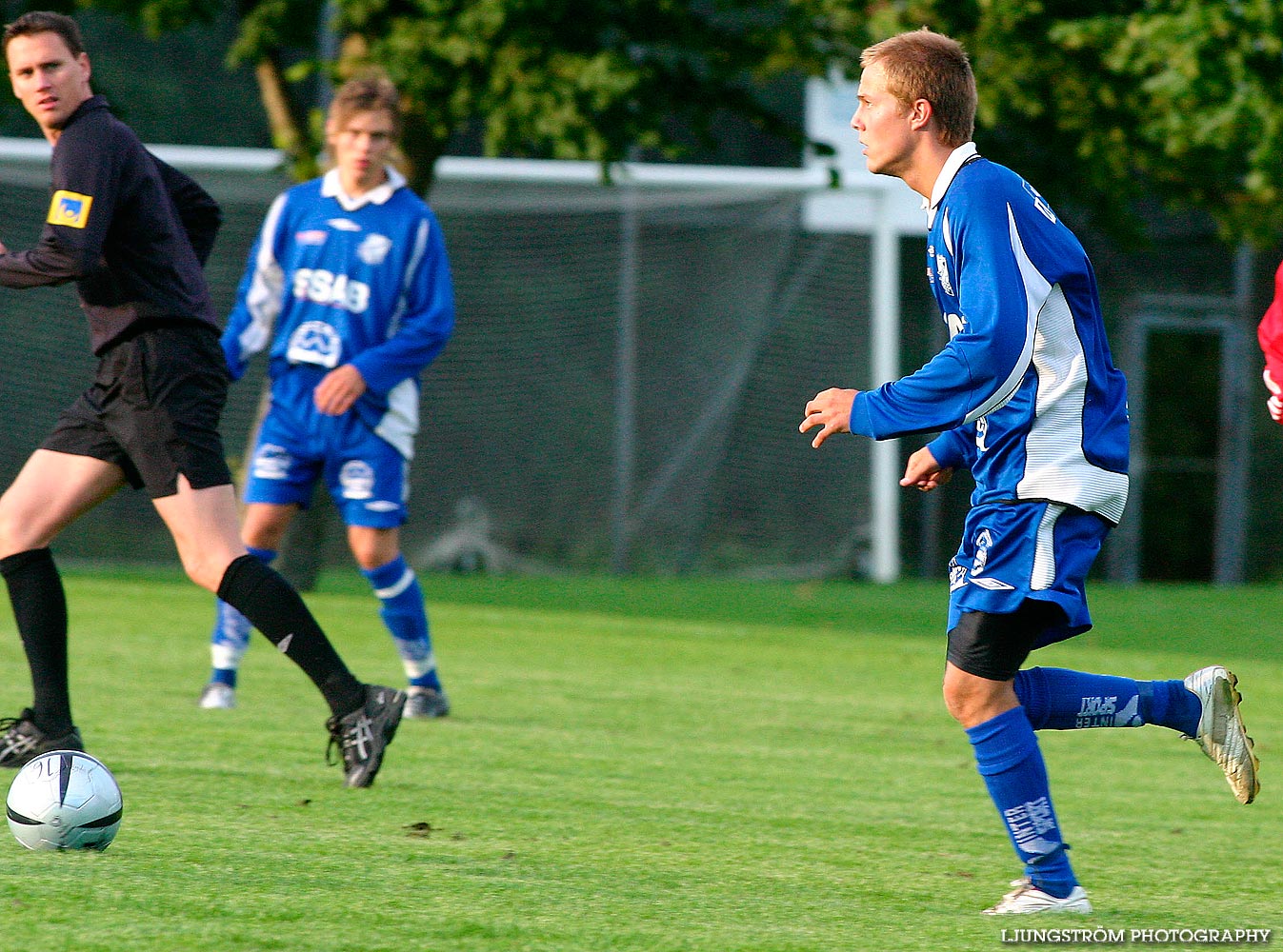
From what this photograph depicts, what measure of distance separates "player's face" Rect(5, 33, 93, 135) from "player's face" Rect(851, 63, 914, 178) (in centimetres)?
220

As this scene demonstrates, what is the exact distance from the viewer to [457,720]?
21.2 ft

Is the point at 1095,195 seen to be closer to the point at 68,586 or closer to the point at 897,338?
the point at 897,338

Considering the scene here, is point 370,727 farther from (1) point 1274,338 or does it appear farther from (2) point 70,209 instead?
(1) point 1274,338

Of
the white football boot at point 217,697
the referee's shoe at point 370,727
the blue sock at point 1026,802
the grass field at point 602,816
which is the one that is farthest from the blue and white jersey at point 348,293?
the blue sock at point 1026,802

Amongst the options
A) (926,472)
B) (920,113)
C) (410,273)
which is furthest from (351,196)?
(920,113)

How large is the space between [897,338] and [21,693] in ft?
43.8

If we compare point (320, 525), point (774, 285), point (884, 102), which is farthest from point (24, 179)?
point (884, 102)

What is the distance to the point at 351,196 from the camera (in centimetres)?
645

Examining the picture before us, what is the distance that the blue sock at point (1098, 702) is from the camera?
3684mm

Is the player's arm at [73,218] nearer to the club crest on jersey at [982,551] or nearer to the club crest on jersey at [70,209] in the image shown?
the club crest on jersey at [70,209]

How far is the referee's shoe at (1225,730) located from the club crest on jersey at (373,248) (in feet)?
11.7

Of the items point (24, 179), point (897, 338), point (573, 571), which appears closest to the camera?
point (24, 179)

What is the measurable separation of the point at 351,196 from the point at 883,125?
3.23m

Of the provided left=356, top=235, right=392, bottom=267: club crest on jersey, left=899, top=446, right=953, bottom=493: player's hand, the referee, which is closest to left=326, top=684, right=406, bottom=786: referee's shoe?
the referee
